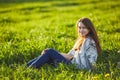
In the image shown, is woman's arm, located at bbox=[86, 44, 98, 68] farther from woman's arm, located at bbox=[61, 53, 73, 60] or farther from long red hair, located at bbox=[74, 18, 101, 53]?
woman's arm, located at bbox=[61, 53, 73, 60]

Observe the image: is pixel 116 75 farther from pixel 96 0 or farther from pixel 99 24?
pixel 96 0

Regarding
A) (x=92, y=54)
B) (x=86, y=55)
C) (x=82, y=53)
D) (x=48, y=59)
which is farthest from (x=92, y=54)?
(x=48, y=59)

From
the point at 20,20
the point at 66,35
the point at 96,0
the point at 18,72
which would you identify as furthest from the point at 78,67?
the point at 96,0

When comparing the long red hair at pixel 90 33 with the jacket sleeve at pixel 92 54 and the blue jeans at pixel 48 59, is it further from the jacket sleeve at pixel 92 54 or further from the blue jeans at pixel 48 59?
the blue jeans at pixel 48 59

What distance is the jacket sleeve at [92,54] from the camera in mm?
→ 9312

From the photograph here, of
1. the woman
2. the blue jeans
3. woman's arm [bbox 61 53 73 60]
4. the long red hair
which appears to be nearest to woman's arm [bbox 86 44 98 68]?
the woman

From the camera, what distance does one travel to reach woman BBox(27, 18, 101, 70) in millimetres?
9312

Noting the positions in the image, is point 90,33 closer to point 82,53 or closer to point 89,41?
point 89,41

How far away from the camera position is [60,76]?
8.52 m

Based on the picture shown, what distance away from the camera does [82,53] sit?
9461mm

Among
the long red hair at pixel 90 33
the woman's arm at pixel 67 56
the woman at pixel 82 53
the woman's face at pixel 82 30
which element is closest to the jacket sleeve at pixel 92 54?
the woman at pixel 82 53

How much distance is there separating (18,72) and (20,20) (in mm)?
13460

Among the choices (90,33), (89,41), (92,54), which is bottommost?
(92,54)

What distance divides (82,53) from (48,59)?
0.82 m
